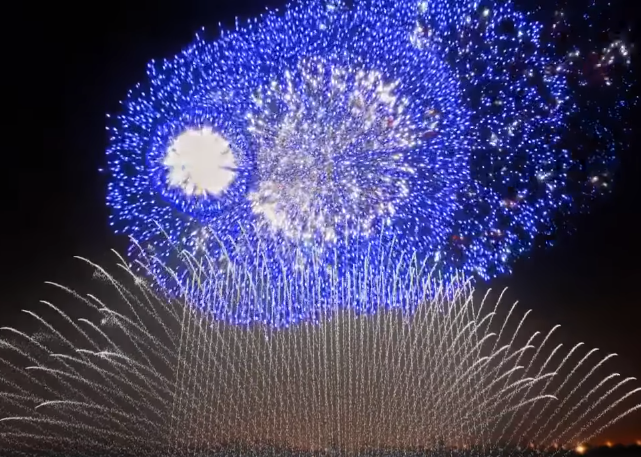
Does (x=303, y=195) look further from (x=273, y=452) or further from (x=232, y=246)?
(x=273, y=452)

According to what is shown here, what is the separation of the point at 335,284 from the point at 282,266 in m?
1.66

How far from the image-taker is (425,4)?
14789 mm

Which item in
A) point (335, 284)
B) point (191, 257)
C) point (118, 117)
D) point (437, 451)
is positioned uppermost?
point (118, 117)

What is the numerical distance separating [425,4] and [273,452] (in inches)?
646

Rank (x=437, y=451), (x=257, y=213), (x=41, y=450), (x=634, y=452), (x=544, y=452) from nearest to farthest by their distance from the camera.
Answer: (x=257, y=213) → (x=437, y=451) → (x=41, y=450) → (x=544, y=452) → (x=634, y=452)

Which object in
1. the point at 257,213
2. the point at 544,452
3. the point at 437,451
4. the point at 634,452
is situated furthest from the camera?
the point at 634,452

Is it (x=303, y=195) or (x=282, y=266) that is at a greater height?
(x=303, y=195)

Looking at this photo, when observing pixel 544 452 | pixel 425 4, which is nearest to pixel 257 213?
pixel 425 4

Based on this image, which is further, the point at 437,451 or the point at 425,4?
the point at 437,451

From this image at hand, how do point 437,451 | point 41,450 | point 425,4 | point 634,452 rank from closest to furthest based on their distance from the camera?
1. point 425,4
2. point 437,451
3. point 41,450
4. point 634,452

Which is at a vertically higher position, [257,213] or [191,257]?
[257,213]

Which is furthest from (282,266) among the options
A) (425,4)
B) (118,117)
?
(425,4)

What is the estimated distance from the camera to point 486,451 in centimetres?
2359

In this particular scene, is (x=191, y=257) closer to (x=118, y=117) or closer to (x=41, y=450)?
(x=118, y=117)
